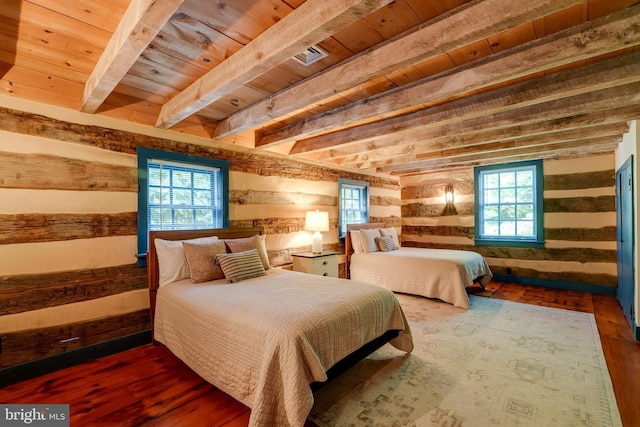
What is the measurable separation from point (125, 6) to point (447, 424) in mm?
3126

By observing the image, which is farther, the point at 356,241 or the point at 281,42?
the point at 356,241

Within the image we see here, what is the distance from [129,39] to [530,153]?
5.43 meters

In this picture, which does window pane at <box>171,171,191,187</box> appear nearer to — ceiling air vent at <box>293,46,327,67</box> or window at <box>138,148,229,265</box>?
window at <box>138,148,229,265</box>

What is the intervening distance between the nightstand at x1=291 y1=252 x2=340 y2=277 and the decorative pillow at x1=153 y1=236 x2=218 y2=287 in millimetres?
1690

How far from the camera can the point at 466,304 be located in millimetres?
3816

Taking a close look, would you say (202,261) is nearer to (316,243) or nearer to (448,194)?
(316,243)

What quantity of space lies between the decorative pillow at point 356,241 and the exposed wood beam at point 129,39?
12.9 feet

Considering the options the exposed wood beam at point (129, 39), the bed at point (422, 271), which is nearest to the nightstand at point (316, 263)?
the bed at point (422, 271)

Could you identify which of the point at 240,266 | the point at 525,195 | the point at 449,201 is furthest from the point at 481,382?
the point at 449,201

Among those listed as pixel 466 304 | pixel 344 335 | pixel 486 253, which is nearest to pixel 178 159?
pixel 344 335

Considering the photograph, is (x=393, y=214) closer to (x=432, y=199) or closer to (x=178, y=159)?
(x=432, y=199)

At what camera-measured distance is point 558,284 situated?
503 centimetres

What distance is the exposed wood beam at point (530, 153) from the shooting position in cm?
412

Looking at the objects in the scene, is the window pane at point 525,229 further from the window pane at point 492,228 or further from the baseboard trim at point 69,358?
the baseboard trim at point 69,358
